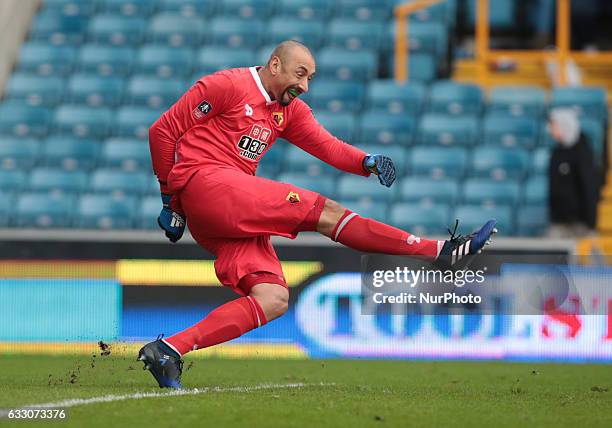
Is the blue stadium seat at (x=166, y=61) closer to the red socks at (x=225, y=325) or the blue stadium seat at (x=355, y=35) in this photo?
the blue stadium seat at (x=355, y=35)

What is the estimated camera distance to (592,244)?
39.8 feet

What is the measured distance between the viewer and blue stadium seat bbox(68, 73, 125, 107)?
16.0 metres

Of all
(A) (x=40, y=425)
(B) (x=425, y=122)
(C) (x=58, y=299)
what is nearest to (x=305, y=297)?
(C) (x=58, y=299)

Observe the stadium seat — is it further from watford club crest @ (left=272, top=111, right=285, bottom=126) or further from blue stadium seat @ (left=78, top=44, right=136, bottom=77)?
watford club crest @ (left=272, top=111, right=285, bottom=126)

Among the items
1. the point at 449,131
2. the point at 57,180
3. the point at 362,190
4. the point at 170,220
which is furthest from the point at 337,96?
the point at 170,220

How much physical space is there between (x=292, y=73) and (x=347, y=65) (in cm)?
926

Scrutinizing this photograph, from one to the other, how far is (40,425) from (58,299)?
20.1 feet

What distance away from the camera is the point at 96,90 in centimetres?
1616

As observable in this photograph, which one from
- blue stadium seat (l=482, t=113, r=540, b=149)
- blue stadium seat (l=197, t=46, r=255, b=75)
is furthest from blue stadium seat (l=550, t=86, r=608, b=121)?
blue stadium seat (l=197, t=46, r=255, b=75)

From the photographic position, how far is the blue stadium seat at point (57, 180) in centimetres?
1455

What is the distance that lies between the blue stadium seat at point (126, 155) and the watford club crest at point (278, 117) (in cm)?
783

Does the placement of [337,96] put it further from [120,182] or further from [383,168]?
[383,168]

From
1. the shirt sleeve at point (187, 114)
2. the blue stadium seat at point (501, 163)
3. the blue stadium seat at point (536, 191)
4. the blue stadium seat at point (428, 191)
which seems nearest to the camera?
the shirt sleeve at point (187, 114)

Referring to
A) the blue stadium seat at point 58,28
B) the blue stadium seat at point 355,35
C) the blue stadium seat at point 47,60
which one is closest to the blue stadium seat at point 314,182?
the blue stadium seat at point 355,35
